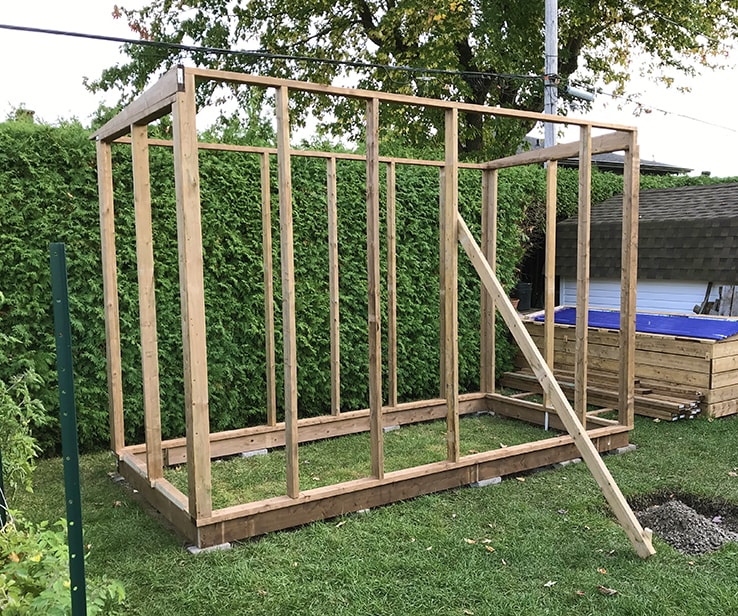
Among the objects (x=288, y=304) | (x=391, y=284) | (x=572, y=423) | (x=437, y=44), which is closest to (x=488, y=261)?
(x=391, y=284)

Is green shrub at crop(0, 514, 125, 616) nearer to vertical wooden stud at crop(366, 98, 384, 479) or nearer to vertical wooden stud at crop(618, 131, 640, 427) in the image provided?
vertical wooden stud at crop(366, 98, 384, 479)

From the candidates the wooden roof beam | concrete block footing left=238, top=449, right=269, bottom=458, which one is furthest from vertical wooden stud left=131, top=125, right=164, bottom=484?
the wooden roof beam

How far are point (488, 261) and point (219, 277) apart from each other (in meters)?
2.89

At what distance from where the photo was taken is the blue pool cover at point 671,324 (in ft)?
22.0

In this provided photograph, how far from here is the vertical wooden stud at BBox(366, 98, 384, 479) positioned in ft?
14.3

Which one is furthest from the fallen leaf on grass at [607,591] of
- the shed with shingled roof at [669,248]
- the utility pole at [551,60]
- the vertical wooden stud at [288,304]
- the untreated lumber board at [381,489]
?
the utility pole at [551,60]

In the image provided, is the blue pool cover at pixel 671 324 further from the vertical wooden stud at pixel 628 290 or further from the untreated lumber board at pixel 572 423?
the untreated lumber board at pixel 572 423

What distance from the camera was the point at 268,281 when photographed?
5.90 meters

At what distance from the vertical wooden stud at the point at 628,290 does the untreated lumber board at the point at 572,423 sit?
1635 mm

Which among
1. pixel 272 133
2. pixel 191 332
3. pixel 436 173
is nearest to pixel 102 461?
pixel 191 332

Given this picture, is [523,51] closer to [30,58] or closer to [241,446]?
[30,58]

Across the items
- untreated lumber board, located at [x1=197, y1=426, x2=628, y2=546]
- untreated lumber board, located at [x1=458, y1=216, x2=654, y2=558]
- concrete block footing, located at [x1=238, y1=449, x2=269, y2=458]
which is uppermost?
untreated lumber board, located at [x1=458, y1=216, x2=654, y2=558]

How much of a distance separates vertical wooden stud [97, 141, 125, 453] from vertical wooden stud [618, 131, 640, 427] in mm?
4246

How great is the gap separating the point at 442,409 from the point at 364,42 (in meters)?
12.1
